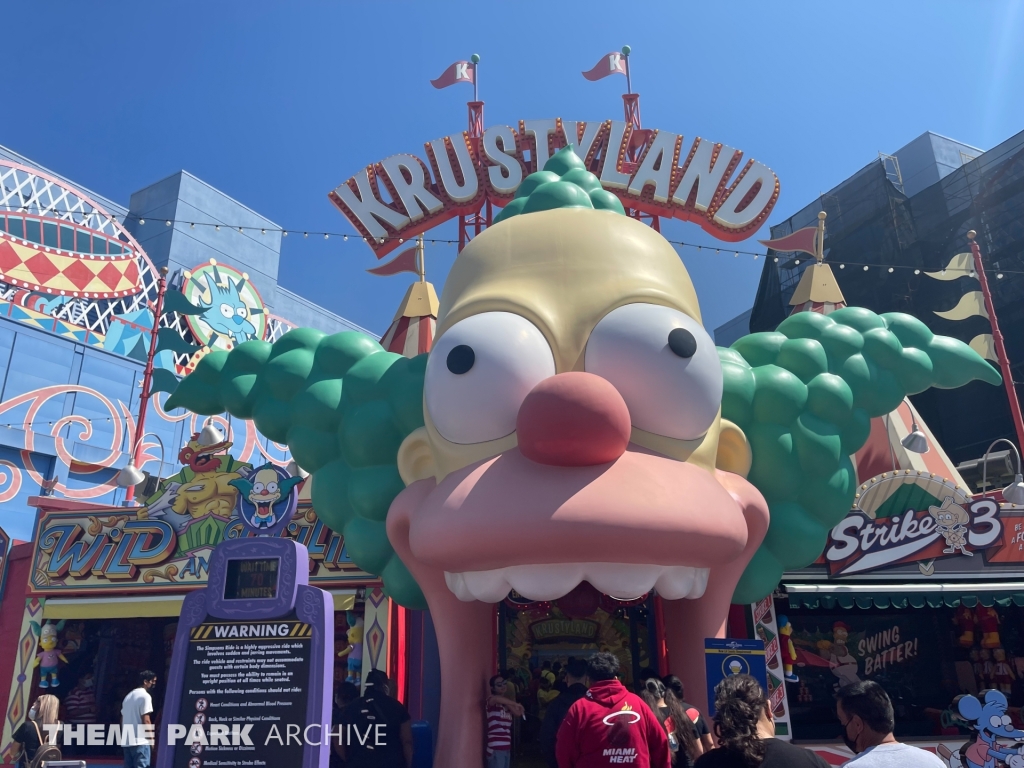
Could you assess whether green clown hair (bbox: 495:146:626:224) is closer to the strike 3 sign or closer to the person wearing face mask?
the strike 3 sign

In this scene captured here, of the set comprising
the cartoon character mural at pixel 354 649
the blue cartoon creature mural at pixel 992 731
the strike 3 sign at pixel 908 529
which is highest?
the strike 3 sign at pixel 908 529

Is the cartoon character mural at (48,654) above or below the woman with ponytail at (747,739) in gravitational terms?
above

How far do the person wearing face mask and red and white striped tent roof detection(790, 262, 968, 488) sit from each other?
7.78 m

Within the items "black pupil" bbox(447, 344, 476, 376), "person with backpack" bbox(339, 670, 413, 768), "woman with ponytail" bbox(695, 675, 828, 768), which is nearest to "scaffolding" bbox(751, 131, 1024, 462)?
"black pupil" bbox(447, 344, 476, 376)

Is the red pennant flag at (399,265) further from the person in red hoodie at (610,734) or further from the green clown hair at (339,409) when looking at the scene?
the person in red hoodie at (610,734)

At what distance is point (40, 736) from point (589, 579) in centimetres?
528

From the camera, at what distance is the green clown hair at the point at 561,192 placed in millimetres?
6831

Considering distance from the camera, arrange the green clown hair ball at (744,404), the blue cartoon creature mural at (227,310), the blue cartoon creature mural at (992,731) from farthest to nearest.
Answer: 1. the blue cartoon creature mural at (227,310)
2. the green clown hair ball at (744,404)
3. the blue cartoon creature mural at (992,731)

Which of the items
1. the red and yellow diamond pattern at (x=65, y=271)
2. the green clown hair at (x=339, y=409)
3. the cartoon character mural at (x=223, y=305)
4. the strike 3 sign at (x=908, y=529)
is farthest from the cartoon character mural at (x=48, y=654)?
the cartoon character mural at (x=223, y=305)

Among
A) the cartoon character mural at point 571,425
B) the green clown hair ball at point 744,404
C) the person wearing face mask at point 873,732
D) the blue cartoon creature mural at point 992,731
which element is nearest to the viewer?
the person wearing face mask at point 873,732

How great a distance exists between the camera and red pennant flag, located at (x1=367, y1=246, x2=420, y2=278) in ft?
41.9

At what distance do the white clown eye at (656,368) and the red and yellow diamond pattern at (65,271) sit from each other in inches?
909

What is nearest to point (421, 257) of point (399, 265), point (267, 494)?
point (399, 265)

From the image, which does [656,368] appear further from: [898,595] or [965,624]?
[965,624]
